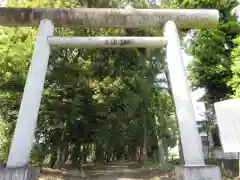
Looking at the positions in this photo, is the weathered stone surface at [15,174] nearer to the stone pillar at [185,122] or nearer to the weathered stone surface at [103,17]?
the stone pillar at [185,122]

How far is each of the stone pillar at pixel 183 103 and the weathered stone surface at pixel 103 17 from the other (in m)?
0.25

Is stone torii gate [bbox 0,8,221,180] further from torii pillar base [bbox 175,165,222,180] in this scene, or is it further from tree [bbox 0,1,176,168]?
tree [bbox 0,1,176,168]

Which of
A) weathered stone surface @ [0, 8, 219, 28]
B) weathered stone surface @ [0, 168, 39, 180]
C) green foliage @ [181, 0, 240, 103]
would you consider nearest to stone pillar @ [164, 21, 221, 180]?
weathered stone surface @ [0, 8, 219, 28]

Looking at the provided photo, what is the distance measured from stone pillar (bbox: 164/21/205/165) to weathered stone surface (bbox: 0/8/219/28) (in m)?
0.25

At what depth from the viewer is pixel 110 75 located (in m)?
9.26

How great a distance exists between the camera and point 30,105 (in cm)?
363

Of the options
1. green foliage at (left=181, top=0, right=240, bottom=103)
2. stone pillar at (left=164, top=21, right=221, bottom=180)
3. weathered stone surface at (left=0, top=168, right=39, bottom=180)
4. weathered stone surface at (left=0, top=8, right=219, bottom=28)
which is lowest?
weathered stone surface at (left=0, top=168, right=39, bottom=180)

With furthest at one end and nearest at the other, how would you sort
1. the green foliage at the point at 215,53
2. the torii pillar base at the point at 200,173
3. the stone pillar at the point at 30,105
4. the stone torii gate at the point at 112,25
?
the green foliage at the point at 215,53
the stone torii gate at the point at 112,25
the stone pillar at the point at 30,105
the torii pillar base at the point at 200,173

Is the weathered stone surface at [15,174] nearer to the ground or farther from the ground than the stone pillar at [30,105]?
nearer to the ground

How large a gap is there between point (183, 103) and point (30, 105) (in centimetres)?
257

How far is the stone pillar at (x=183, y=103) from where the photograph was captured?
3461 millimetres

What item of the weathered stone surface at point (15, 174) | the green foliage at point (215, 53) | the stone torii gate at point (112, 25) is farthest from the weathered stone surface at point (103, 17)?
the green foliage at point (215, 53)

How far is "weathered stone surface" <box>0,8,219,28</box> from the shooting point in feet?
14.2

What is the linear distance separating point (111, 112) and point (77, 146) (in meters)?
2.18
